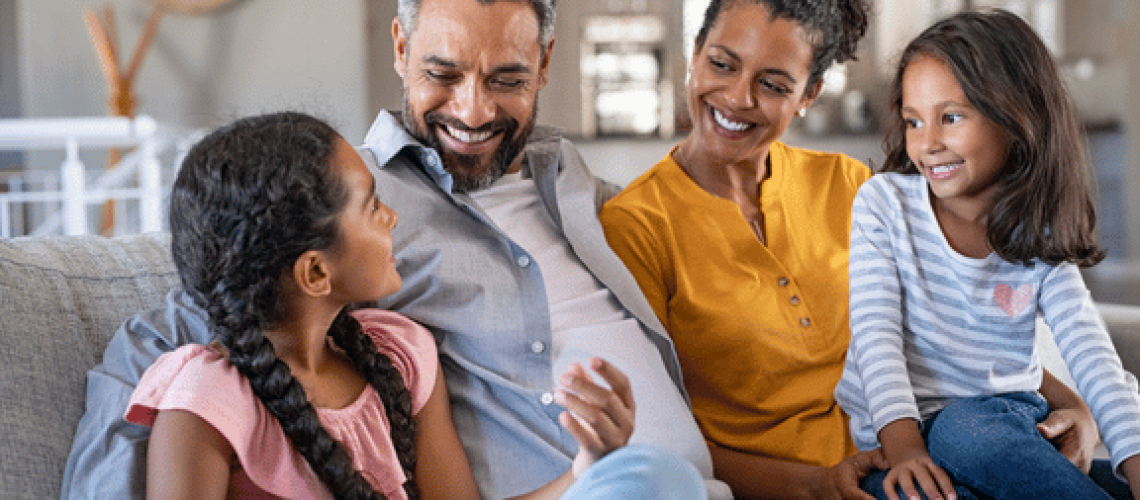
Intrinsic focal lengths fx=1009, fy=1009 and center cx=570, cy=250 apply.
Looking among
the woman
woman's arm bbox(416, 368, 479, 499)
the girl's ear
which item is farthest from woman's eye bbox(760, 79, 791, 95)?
the girl's ear

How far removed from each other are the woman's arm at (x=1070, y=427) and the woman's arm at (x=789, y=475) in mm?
250

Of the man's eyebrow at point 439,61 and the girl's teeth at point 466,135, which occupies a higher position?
the man's eyebrow at point 439,61

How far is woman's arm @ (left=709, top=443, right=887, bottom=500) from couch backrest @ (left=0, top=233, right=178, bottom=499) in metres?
0.89

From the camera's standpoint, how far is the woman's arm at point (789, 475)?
53.9 inches

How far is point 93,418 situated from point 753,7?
1193 mm

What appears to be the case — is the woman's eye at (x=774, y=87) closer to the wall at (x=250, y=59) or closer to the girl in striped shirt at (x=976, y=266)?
the girl in striped shirt at (x=976, y=266)

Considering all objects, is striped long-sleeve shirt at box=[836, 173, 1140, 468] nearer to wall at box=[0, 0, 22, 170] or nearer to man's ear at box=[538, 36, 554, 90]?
man's ear at box=[538, 36, 554, 90]

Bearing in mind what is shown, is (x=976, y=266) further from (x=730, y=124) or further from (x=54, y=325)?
(x=54, y=325)

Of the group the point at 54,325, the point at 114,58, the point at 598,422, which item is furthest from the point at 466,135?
the point at 114,58

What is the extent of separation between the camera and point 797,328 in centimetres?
166

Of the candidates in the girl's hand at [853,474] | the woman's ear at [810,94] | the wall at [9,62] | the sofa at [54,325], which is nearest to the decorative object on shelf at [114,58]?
the wall at [9,62]

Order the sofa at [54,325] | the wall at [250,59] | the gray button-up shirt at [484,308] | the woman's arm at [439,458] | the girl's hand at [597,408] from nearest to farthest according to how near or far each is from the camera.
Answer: the girl's hand at [597,408] → the sofa at [54,325] → the woman's arm at [439,458] → the gray button-up shirt at [484,308] → the wall at [250,59]

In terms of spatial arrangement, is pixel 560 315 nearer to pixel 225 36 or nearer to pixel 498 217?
pixel 498 217

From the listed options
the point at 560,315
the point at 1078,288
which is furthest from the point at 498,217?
the point at 1078,288
